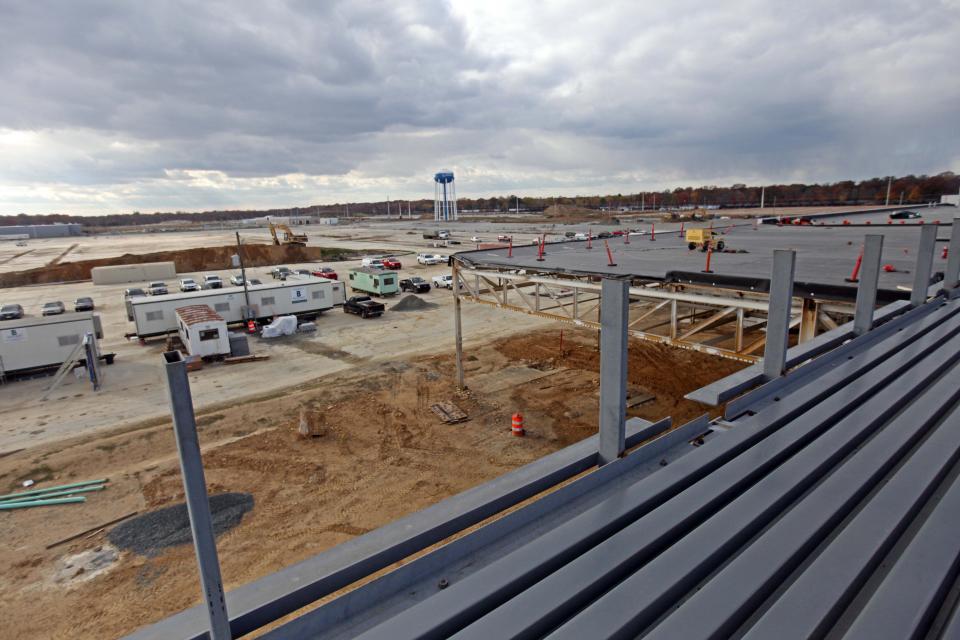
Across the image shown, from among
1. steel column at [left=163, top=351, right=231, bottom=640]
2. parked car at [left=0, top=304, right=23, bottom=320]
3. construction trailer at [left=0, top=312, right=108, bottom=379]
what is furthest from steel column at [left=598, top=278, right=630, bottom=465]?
parked car at [left=0, top=304, right=23, bottom=320]

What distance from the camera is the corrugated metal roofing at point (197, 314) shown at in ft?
85.3

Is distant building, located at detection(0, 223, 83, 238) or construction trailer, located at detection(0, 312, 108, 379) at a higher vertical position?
distant building, located at detection(0, 223, 83, 238)

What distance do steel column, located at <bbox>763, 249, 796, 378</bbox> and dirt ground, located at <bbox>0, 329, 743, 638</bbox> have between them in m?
9.43

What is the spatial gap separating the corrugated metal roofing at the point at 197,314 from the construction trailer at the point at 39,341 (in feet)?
13.1

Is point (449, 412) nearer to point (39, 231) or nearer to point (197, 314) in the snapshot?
point (197, 314)

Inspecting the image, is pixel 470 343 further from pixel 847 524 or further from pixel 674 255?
pixel 847 524

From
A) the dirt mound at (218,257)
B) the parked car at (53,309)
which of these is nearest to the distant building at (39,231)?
the dirt mound at (218,257)

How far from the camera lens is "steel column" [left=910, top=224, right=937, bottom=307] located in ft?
24.2

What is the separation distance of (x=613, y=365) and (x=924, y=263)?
7.27 meters

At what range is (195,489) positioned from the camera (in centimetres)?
179

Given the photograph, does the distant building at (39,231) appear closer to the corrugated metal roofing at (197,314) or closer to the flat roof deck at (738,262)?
the corrugated metal roofing at (197,314)

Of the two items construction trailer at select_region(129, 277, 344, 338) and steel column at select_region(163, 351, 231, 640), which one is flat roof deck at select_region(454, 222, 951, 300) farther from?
construction trailer at select_region(129, 277, 344, 338)

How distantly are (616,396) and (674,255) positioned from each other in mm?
15598

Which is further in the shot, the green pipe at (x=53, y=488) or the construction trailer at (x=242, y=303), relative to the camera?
the construction trailer at (x=242, y=303)
